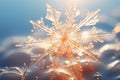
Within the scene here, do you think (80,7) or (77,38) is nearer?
(77,38)

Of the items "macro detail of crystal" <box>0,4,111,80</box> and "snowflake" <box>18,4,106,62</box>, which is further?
"snowflake" <box>18,4,106,62</box>

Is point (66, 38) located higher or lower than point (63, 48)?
higher

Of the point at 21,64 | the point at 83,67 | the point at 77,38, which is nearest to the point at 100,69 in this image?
the point at 83,67

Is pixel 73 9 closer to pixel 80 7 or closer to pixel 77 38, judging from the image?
pixel 77 38

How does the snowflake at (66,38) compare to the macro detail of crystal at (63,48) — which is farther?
the snowflake at (66,38)

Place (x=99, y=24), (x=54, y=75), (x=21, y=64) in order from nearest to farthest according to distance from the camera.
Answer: (x=54, y=75), (x=21, y=64), (x=99, y=24)

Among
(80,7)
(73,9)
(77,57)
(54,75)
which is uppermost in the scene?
(80,7)

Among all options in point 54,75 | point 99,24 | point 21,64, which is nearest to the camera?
point 54,75

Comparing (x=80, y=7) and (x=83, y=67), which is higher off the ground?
(x=80, y=7)
